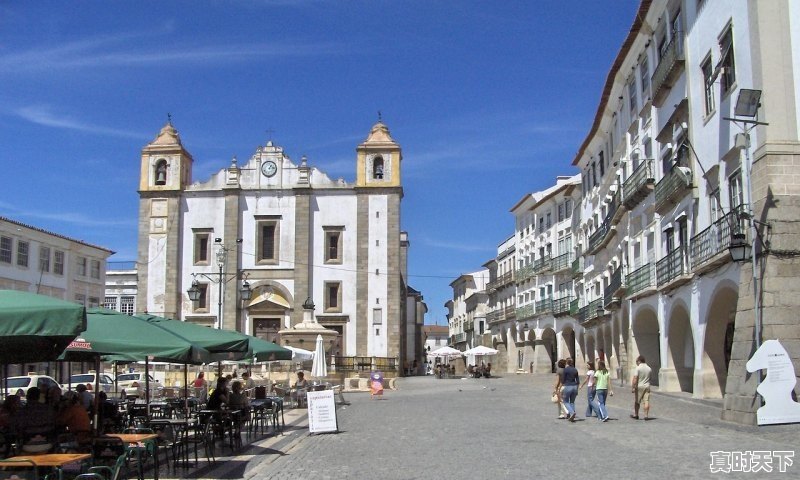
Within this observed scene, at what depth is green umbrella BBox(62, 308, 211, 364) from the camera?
11.2m

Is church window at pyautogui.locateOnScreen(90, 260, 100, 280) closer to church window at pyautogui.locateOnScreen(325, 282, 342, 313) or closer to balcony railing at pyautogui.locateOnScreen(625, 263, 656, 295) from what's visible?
church window at pyautogui.locateOnScreen(325, 282, 342, 313)

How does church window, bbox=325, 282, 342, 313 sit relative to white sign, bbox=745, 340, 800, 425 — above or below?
above

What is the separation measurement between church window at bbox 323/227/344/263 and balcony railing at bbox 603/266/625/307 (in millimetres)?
19767

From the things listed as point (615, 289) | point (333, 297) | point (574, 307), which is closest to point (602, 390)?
point (615, 289)

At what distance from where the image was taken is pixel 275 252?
181ft

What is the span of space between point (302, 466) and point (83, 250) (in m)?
45.4

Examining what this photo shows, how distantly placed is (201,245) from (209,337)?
1708 inches

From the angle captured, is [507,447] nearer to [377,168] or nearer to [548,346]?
[377,168]

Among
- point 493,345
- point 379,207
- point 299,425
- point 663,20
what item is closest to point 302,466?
point 299,425

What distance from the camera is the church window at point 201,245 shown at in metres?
55.6

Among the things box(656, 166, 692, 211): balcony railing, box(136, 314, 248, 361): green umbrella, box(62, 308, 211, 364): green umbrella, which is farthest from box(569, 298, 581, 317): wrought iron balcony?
box(62, 308, 211, 364): green umbrella

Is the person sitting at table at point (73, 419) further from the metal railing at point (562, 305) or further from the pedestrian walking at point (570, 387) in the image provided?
the metal railing at point (562, 305)

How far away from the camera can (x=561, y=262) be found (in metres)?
59.7

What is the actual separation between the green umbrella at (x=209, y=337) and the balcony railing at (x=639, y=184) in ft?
64.9
